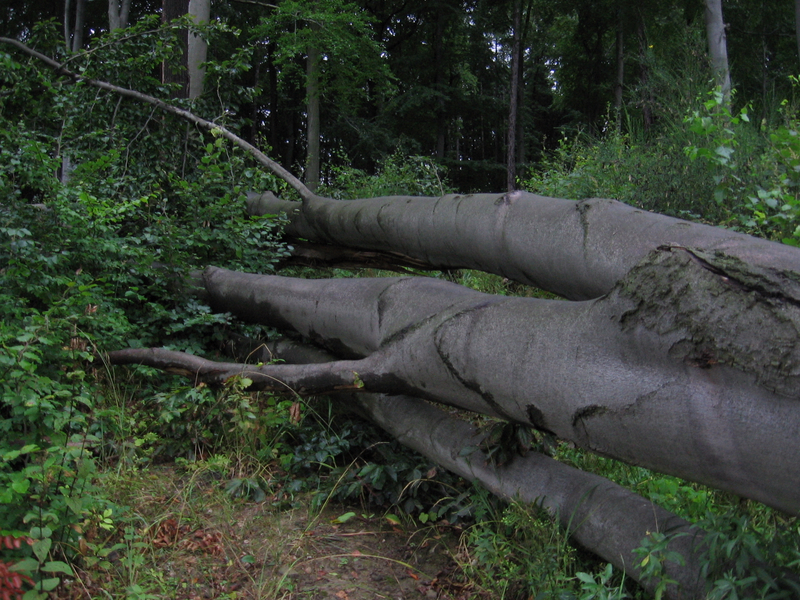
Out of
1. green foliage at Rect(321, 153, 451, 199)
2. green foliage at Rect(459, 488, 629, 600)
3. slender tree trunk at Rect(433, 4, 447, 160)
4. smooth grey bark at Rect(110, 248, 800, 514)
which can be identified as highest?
slender tree trunk at Rect(433, 4, 447, 160)

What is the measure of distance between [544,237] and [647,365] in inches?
42.2

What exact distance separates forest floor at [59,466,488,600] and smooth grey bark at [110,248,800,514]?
74cm

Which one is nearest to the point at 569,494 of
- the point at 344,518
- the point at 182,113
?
the point at 344,518

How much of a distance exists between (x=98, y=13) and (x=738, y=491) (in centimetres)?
2272

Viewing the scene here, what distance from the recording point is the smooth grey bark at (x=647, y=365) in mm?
1671

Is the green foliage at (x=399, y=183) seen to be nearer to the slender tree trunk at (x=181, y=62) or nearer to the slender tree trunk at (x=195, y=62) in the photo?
the slender tree trunk at (x=195, y=62)

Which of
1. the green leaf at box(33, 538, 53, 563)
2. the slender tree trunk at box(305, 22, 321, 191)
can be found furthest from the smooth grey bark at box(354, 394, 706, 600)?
the slender tree trunk at box(305, 22, 321, 191)

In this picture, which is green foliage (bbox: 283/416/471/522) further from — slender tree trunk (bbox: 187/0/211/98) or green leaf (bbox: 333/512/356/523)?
slender tree trunk (bbox: 187/0/211/98)

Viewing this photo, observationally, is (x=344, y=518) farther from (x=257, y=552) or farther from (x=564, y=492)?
(x=564, y=492)

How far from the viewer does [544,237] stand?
9.45ft

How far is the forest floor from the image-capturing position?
2.43m

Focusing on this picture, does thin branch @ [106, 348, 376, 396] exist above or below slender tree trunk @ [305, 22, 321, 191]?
below

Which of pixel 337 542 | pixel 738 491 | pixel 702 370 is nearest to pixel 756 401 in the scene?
pixel 702 370

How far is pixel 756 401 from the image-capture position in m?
1.67
